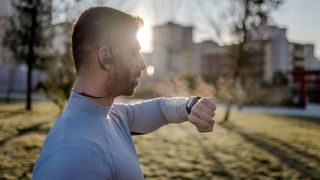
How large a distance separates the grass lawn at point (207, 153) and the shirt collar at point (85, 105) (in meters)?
5.83

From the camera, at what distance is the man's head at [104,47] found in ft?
5.90

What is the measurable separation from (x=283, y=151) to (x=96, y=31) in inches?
394

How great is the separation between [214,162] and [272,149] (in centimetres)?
284

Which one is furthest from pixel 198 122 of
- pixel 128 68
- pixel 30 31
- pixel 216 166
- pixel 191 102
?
pixel 30 31

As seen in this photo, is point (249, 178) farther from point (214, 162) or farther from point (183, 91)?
point (183, 91)

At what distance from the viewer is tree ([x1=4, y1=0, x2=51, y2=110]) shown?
22297mm

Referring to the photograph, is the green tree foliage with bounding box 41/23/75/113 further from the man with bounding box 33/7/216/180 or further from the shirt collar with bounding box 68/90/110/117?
the shirt collar with bounding box 68/90/110/117

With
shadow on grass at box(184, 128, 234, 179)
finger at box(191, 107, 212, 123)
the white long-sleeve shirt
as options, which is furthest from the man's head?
shadow on grass at box(184, 128, 234, 179)

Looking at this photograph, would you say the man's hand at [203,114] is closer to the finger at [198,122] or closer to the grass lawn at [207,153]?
the finger at [198,122]

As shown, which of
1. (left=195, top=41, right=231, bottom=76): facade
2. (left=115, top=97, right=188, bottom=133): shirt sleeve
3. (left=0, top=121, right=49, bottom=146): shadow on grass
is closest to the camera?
(left=115, top=97, right=188, bottom=133): shirt sleeve

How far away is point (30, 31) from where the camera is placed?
74.3ft

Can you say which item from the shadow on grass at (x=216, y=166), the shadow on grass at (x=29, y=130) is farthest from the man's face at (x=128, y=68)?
the shadow on grass at (x=29, y=130)

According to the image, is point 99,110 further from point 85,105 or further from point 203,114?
point 203,114

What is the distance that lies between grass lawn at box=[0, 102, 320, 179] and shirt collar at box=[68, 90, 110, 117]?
5.83 m
